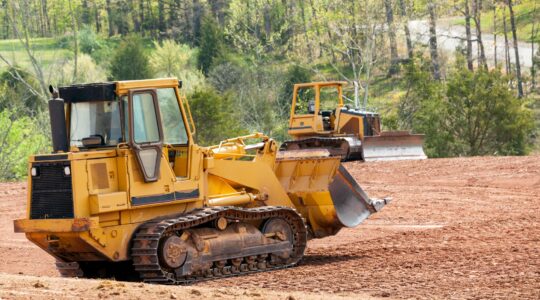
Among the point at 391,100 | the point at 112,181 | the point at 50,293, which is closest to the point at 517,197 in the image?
the point at 112,181

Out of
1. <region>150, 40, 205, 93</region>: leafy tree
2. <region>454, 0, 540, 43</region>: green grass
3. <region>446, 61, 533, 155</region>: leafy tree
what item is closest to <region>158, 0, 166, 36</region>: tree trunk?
<region>150, 40, 205, 93</region>: leafy tree

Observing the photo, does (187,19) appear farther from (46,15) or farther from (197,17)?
(46,15)

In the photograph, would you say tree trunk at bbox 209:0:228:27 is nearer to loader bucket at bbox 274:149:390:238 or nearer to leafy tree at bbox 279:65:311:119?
leafy tree at bbox 279:65:311:119

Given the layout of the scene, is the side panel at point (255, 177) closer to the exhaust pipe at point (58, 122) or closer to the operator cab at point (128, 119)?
the operator cab at point (128, 119)

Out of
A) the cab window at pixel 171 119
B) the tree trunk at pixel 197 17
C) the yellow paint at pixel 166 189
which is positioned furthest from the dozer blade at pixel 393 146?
the tree trunk at pixel 197 17

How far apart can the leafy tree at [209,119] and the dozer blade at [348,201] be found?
2569cm

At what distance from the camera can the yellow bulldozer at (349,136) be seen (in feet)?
105

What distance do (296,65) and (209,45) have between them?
12.3m

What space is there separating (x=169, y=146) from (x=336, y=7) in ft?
125

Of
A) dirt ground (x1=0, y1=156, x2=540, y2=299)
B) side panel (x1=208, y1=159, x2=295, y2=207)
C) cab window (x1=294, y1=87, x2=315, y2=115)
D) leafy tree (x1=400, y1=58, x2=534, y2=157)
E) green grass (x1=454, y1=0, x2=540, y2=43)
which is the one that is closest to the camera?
dirt ground (x1=0, y1=156, x2=540, y2=299)

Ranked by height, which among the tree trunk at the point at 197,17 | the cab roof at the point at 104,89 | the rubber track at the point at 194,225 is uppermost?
the tree trunk at the point at 197,17

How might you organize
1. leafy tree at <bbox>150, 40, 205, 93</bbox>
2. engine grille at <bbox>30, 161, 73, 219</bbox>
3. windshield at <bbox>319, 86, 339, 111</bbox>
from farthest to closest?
leafy tree at <bbox>150, 40, 205, 93</bbox>
windshield at <bbox>319, 86, 339, 111</bbox>
engine grille at <bbox>30, 161, 73, 219</bbox>

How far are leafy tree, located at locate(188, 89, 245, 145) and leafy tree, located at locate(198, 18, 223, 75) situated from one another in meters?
21.8

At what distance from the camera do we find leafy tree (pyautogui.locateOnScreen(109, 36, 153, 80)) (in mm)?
59156
